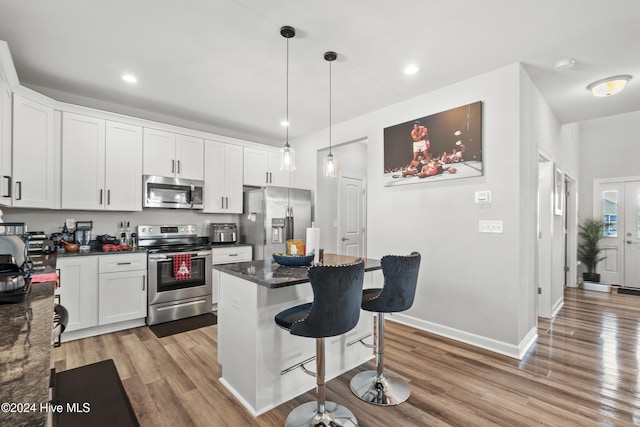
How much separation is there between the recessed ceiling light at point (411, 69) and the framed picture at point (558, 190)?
243cm

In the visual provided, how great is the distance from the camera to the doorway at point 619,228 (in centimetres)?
555

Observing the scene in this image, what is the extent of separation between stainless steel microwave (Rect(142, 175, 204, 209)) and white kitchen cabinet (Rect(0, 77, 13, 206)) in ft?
4.09

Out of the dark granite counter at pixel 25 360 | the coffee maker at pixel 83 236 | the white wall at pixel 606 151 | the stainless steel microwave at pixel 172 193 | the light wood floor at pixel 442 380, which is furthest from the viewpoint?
the white wall at pixel 606 151

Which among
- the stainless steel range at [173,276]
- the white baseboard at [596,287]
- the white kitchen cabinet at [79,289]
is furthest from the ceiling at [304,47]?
the white baseboard at [596,287]

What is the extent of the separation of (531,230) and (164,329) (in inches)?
162

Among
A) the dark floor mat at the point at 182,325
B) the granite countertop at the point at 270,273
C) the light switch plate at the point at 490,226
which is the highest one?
the light switch plate at the point at 490,226

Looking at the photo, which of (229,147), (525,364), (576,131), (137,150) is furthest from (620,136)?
(137,150)

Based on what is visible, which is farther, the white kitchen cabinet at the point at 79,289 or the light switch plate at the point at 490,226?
the white kitchen cabinet at the point at 79,289

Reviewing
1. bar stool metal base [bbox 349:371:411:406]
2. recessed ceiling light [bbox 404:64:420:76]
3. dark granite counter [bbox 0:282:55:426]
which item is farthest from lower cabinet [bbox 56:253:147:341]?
recessed ceiling light [bbox 404:64:420:76]

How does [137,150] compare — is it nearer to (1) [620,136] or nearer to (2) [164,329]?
(2) [164,329]

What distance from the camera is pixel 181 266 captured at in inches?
148

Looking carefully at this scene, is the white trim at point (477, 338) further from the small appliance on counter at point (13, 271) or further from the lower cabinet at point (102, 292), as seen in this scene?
the small appliance on counter at point (13, 271)

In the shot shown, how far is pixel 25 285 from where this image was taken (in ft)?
4.82

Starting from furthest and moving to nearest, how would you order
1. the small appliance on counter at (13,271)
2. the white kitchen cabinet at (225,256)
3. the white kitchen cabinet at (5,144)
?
1. the white kitchen cabinet at (225,256)
2. the white kitchen cabinet at (5,144)
3. the small appliance on counter at (13,271)
